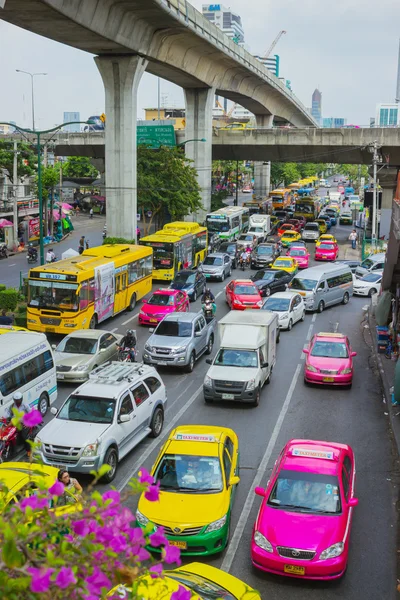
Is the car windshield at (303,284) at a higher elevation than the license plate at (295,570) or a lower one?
higher

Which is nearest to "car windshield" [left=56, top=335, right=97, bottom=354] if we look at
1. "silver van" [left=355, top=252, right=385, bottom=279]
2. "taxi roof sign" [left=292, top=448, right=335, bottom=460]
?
"taxi roof sign" [left=292, top=448, right=335, bottom=460]

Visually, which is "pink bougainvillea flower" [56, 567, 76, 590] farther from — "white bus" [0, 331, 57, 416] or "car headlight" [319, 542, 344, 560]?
"white bus" [0, 331, 57, 416]

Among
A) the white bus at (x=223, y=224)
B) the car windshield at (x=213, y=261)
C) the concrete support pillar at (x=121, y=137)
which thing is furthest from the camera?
the white bus at (x=223, y=224)

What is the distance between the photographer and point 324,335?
23.6 metres

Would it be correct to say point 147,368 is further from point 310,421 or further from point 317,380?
point 317,380

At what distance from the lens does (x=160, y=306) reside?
2992 cm

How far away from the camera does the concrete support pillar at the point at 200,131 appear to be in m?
59.7

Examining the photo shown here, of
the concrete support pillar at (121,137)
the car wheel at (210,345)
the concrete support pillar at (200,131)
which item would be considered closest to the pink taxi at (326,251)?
the concrete support pillar at (200,131)

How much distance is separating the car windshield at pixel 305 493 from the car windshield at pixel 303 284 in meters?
22.1

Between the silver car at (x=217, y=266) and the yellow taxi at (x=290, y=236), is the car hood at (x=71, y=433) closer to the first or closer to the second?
the silver car at (x=217, y=266)

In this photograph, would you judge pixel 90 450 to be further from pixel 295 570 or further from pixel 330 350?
pixel 330 350

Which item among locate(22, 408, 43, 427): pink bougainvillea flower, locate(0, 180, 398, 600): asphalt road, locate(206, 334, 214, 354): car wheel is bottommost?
locate(0, 180, 398, 600): asphalt road

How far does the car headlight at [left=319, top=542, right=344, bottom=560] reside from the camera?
35.6 feet

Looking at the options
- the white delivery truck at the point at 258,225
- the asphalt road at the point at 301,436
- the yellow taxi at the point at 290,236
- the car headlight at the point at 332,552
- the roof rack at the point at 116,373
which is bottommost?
the asphalt road at the point at 301,436
